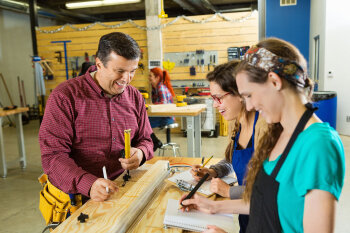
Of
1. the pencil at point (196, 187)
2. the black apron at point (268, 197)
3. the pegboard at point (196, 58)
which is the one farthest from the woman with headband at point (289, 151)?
the pegboard at point (196, 58)

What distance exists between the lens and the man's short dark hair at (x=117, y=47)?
62.5 inches

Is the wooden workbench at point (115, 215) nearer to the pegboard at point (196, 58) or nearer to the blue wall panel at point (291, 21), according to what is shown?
the pegboard at point (196, 58)

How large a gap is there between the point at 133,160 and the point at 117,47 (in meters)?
0.66

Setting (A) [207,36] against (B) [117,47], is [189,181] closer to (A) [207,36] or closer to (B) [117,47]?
(B) [117,47]

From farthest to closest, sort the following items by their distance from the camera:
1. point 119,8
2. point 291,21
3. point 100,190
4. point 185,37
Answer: point 119,8 → point 291,21 → point 185,37 → point 100,190

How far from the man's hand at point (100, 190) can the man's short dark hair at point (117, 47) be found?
2.21 ft

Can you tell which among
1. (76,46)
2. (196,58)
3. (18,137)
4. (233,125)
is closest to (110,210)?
(233,125)

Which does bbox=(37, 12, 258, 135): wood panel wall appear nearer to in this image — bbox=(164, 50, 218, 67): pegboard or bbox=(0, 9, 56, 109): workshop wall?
bbox=(164, 50, 218, 67): pegboard

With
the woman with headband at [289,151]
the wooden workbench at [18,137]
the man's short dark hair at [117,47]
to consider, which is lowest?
the wooden workbench at [18,137]

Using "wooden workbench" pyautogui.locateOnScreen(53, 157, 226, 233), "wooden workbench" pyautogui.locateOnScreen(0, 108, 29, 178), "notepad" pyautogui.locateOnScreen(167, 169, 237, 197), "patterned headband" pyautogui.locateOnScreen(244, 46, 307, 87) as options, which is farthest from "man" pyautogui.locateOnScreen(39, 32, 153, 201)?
"wooden workbench" pyautogui.locateOnScreen(0, 108, 29, 178)

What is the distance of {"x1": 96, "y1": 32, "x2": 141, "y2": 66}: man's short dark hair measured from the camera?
1.59m

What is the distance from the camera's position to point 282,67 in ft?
2.96

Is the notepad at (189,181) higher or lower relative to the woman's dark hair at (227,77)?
lower

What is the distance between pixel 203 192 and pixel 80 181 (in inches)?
25.1
